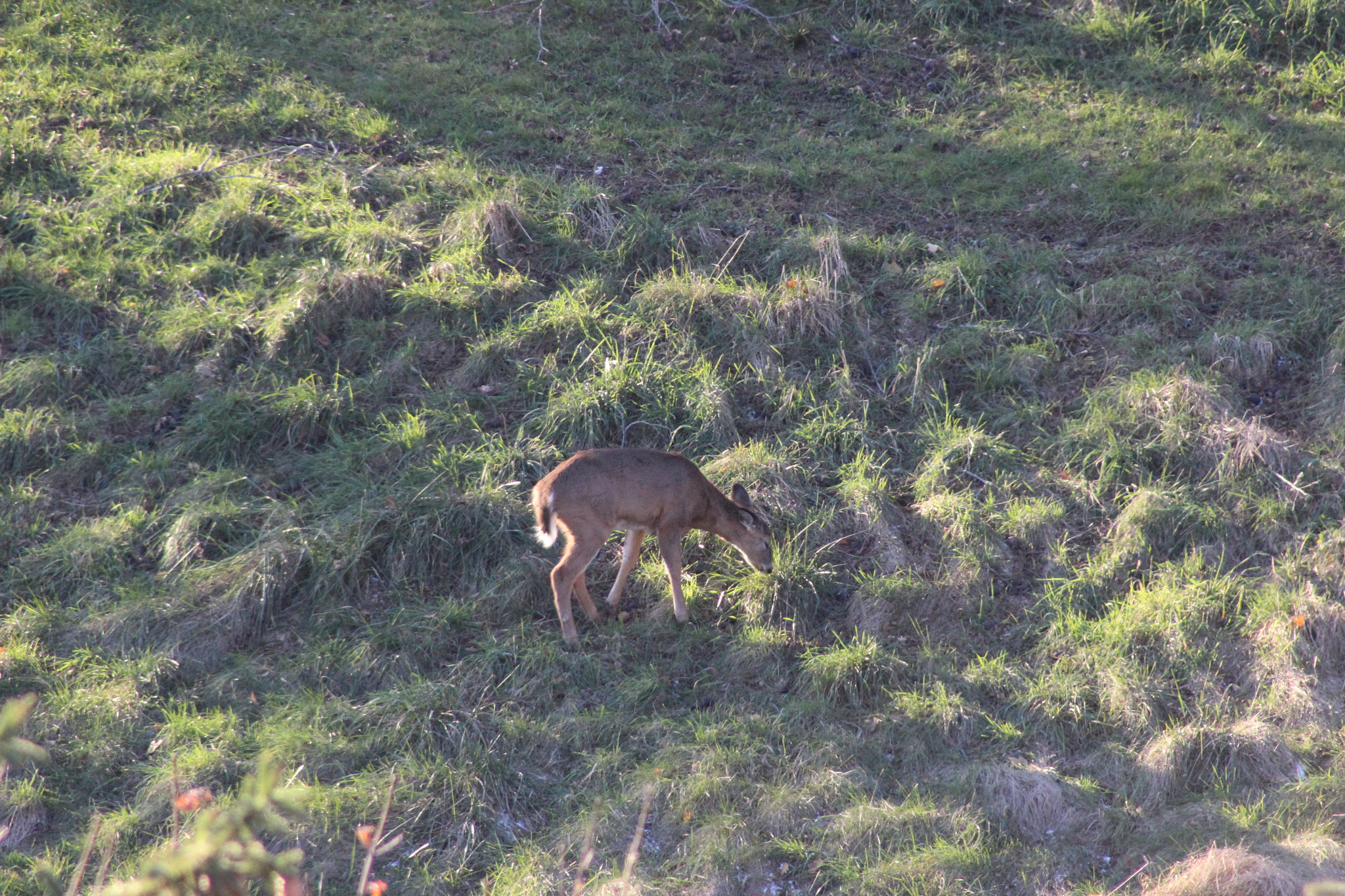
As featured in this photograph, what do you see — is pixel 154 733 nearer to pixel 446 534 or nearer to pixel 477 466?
pixel 446 534

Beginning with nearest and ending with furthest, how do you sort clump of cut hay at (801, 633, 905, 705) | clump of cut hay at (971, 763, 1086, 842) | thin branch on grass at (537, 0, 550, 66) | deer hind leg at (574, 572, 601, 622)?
clump of cut hay at (971, 763, 1086, 842), clump of cut hay at (801, 633, 905, 705), deer hind leg at (574, 572, 601, 622), thin branch on grass at (537, 0, 550, 66)

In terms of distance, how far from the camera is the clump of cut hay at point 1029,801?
4891 mm

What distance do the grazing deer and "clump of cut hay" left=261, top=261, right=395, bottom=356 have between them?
7.92 ft

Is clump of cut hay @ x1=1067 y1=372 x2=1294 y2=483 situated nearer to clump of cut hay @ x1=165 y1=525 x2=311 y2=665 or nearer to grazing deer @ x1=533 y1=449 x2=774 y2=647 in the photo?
grazing deer @ x1=533 y1=449 x2=774 y2=647

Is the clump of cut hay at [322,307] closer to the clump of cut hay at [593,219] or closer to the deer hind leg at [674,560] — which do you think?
the clump of cut hay at [593,219]

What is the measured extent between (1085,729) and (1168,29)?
694cm

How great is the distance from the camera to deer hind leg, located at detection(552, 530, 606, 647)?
5891 millimetres

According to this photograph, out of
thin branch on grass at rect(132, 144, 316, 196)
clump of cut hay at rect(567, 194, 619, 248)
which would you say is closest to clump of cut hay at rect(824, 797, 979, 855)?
clump of cut hay at rect(567, 194, 619, 248)

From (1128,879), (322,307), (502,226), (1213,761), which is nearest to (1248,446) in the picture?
(1213,761)

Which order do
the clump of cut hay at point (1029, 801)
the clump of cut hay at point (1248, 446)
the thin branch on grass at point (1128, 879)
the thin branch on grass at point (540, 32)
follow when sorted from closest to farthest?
the thin branch on grass at point (1128, 879)
the clump of cut hay at point (1029, 801)
the clump of cut hay at point (1248, 446)
the thin branch on grass at point (540, 32)

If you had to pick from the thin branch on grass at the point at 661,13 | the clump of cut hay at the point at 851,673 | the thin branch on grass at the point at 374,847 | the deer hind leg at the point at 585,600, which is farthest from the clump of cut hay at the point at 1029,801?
the thin branch on grass at the point at 661,13

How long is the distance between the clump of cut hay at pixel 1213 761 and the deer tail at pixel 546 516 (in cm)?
308

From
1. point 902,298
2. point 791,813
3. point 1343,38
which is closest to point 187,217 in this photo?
point 902,298

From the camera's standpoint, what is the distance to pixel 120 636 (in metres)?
5.72
